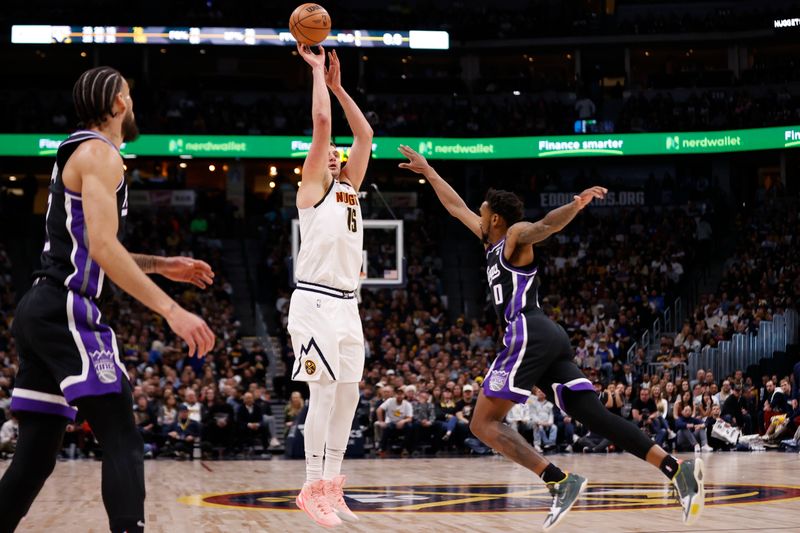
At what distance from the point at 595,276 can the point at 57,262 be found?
24895mm

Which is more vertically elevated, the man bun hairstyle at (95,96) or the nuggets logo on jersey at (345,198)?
the man bun hairstyle at (95,96)

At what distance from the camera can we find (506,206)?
6.79 meters

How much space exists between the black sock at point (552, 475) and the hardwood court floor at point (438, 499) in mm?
374

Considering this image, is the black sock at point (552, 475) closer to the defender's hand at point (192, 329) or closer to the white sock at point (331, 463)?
the white sock at point (331, 463)

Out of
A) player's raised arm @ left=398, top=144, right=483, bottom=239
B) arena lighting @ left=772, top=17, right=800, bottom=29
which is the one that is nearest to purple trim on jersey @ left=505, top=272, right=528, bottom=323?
player's raised arm @ left=398, top=144, right=483, bottom=239

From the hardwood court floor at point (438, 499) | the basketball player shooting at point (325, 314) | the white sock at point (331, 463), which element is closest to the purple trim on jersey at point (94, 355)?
the basketball player shooting at point (325, 314)

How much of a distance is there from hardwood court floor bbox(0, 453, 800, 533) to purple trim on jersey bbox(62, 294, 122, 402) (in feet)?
9.99

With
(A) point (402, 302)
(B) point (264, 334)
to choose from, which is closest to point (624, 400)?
(A) point (402, 302)

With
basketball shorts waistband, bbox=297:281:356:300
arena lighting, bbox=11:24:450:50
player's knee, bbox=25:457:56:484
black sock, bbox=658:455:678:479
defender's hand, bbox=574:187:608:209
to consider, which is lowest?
black sock, bbox=658:455:678:479

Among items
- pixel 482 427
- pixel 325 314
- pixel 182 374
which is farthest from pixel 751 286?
pixel 325 314

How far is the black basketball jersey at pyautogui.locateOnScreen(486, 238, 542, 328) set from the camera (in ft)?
21.8

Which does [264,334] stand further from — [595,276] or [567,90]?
[567,90]

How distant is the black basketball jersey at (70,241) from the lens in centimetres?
396

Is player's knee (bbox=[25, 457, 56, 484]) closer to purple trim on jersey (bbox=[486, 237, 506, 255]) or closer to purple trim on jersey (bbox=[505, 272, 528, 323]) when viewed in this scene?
purple trim on jersey (bbox=[505, 272, 528, 323])
